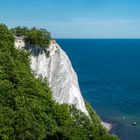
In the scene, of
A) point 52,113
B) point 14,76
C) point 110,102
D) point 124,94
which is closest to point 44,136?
point 52,113

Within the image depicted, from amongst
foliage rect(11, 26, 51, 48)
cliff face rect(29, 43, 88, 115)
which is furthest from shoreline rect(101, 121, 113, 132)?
foliage rect(11, 26, 51, 48)

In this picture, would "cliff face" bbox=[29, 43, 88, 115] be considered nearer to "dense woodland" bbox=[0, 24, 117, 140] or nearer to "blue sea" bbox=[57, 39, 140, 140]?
"dense woodland" bbox=[0, 24, 117, 140]

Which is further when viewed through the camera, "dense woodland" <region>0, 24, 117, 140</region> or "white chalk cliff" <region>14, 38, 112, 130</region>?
"white chalk cliff" <region>14, 38, 112, 130</region>

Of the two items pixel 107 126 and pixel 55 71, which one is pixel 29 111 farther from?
pixel 107 126

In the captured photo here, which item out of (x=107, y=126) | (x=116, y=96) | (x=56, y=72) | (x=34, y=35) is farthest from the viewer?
(x=116, y=96)

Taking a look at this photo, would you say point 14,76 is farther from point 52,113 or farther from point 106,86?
point 106,86

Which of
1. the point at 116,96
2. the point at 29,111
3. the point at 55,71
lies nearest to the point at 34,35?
the point at 55,71
